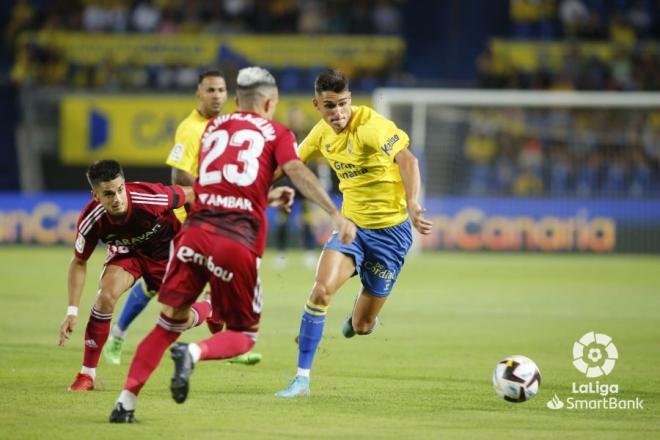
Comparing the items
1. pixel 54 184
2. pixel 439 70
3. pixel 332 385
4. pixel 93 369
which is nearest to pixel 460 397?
pixel 332 385

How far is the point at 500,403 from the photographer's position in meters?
7.70

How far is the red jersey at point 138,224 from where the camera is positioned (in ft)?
26.2

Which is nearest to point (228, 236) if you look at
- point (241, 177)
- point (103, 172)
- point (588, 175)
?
point (241, 177)

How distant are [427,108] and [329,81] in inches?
705

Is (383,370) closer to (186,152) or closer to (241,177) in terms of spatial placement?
(186,152)

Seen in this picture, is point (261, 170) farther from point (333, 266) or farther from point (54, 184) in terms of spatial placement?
point (54, 184)

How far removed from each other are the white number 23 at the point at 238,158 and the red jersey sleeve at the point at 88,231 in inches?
60.9

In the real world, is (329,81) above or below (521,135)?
above

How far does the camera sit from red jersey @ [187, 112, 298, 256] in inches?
262

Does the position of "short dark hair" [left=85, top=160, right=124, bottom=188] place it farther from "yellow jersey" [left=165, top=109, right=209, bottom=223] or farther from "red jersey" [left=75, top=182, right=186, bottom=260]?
"yellow jersey" [left=165, top=109, right=209, bottom=223]

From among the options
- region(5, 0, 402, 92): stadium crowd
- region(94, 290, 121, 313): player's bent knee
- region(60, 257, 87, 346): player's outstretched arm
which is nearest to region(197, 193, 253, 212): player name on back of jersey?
region(60, 257, 87, 346): player's outstretched arm

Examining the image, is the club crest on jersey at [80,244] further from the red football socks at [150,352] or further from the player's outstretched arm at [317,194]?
the player's outstretched arm at [317,194]

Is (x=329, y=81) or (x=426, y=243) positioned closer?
(x=329, y=81)

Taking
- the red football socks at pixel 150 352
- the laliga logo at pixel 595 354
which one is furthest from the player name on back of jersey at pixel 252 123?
the laliga logo at pixel 595 354
